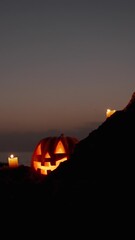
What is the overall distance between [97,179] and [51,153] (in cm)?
605

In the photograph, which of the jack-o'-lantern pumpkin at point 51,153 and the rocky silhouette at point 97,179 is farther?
the jack-o'-lantern pumpkin at point 51,153

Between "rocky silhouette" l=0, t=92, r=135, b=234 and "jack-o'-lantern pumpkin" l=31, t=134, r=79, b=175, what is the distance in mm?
3246

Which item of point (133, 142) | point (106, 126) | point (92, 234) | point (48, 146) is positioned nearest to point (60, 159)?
point (48, 146)

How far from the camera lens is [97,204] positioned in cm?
725

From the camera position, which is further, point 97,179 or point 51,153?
point 51,153

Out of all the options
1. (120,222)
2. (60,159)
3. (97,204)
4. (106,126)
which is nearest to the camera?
(120,222)

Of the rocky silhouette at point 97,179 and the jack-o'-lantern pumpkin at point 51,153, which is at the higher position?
the jack-o'-lantern pumpkin at point 51,153

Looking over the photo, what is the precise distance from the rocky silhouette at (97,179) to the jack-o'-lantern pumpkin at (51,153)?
10.6ft

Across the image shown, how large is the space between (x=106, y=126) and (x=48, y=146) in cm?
495

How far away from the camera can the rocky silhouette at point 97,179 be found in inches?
281

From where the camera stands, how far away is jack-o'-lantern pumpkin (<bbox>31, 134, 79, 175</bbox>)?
45.0ft

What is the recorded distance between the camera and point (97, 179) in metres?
7.91

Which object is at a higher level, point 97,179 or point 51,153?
point 51,153

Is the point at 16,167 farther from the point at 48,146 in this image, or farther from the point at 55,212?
the point at 55,212
